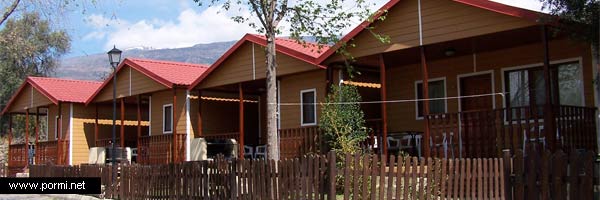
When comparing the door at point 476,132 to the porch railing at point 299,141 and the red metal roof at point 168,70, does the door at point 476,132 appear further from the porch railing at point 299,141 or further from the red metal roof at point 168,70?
the red metal roof at point 168,70

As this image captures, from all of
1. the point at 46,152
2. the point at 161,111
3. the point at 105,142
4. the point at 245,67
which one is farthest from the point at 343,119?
the point at 46,152

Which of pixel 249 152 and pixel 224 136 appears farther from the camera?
pixel 249 152

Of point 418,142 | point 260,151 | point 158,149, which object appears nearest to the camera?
point 418,142

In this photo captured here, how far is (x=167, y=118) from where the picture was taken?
76.0ft

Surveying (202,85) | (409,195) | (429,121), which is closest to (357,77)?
Answer: (429,121)

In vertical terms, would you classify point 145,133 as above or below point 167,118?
below

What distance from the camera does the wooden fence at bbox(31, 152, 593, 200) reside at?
6.95 metres

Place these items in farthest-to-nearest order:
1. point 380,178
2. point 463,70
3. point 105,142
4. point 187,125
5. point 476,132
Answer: point 105,142 < point 187,125 < point 463,70 < point 476,132 < point 380,178

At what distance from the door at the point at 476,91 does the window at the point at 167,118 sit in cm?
1077

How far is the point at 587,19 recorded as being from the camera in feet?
33.6

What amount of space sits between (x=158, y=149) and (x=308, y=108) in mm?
6806

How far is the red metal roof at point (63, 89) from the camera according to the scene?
26828 mm

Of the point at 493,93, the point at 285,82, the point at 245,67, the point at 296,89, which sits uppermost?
the point at 245,67

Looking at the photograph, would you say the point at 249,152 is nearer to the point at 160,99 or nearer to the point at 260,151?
the point at 260,151
